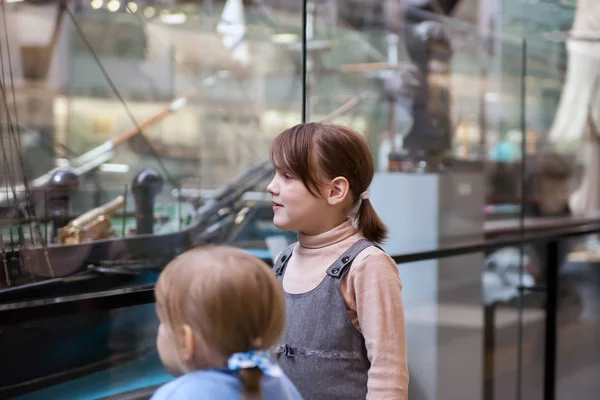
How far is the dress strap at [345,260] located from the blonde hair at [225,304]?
0.36m

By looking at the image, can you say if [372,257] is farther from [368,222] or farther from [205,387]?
[205,387]

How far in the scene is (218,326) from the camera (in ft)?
3.09

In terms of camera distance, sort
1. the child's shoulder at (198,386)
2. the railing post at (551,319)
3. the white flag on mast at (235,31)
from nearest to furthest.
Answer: the child's shoulder at (198,386)
the railing post at (551,319)
the white flag on mast at (235,31)

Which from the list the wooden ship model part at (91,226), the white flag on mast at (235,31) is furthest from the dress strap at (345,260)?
the white flag on mast at (235,31)

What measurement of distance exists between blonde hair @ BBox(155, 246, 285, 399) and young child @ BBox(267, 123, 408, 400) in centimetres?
35

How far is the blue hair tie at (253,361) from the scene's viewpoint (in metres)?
0.94

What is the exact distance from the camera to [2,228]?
6.38 feet

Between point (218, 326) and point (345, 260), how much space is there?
1.41 feet

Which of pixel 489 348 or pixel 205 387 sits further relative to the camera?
pixel 489 348

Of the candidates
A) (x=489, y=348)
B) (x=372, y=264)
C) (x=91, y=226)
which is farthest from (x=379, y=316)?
(x=489, y=348)

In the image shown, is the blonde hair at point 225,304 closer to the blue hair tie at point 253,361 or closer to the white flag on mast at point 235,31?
the blue hair tie at point 253,361

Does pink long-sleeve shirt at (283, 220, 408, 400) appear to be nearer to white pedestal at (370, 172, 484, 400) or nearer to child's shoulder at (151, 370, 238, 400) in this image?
child's shoulder at (151, 370, 238, 400)

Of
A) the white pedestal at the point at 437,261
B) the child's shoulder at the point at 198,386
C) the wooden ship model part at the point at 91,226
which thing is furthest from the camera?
the white pedestal at the point at 437,261

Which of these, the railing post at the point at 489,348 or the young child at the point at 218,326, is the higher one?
the young child at the point at 218,326
